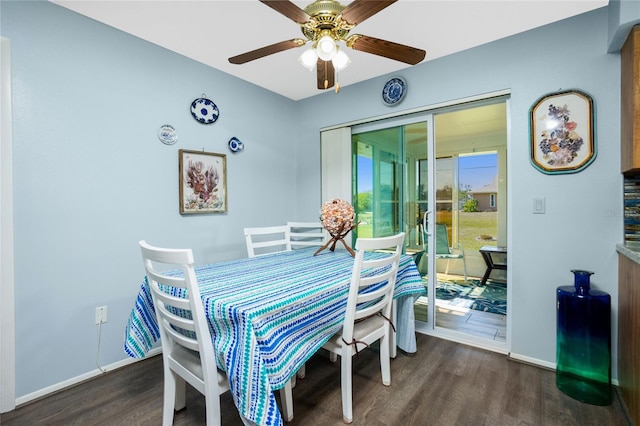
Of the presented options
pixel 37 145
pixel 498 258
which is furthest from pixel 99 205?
pixel 498 258

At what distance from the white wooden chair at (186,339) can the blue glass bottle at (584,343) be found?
1766 millimetres

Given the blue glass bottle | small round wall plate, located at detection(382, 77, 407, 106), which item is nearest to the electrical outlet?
small round wall plate, located at detection(382, 77, 407, 106)

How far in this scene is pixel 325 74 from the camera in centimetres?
178

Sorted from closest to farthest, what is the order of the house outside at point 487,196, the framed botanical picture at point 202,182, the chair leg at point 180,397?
the chair leg at point 180,397 → the framed botanical picture at point 202,182 → the house outside at point 487,196

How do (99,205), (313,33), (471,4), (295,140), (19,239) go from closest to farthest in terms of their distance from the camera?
1. (313,33)
2. (19,239)
3. (471,4)
4. (99,205)
5. (295,140)

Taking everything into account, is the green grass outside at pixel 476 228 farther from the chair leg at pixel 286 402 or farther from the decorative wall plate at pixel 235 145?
the chair leg at pixel 286 402

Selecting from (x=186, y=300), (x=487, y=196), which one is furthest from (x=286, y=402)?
(x=487, y=196)

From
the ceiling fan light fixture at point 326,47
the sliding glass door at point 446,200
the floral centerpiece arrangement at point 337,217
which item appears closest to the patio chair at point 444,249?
the sliding glass door at point 446,200

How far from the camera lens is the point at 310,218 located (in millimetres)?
3568

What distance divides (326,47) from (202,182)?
1710 mm

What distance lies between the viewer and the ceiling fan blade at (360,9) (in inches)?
50.5

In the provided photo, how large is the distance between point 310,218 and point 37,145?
245cm

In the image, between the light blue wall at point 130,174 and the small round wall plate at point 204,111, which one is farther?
the small round wall plate at point 204,111

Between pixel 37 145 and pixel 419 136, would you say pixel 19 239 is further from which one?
pixel 419 136
